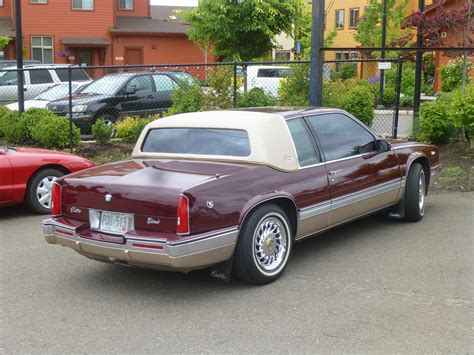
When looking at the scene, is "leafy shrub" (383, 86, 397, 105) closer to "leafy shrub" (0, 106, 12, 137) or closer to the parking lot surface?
"leafy shrub" (0, 106, 12, 137)

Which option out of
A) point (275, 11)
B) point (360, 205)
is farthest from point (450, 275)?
point (275, 11)

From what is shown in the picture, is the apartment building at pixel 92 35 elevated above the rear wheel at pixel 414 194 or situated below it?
above

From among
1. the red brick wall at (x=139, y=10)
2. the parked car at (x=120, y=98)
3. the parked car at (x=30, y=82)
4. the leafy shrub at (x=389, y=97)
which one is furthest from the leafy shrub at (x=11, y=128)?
the red brick wall at (x=139, y=10)

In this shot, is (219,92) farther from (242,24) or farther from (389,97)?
(242,24)

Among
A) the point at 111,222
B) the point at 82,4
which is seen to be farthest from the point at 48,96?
the point at 82,4

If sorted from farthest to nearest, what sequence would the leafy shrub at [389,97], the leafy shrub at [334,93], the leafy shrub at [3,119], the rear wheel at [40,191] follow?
1. the leafy shrub at [389,97]
2. the leafy shrub at [334,93]
3. the leafy shrub at [3,119]
4. the rear wheel at [40,191]

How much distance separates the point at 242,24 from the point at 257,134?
20715mm

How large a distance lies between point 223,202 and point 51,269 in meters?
2.04

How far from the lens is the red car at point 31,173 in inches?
309

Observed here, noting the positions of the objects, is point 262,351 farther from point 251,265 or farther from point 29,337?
point 29,337

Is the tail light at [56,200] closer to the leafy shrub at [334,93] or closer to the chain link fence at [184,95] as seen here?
the chain link fence at [184,95]

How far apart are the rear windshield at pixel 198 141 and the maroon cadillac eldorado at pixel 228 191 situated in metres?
0.01

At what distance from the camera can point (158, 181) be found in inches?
202

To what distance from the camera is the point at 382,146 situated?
695cm
